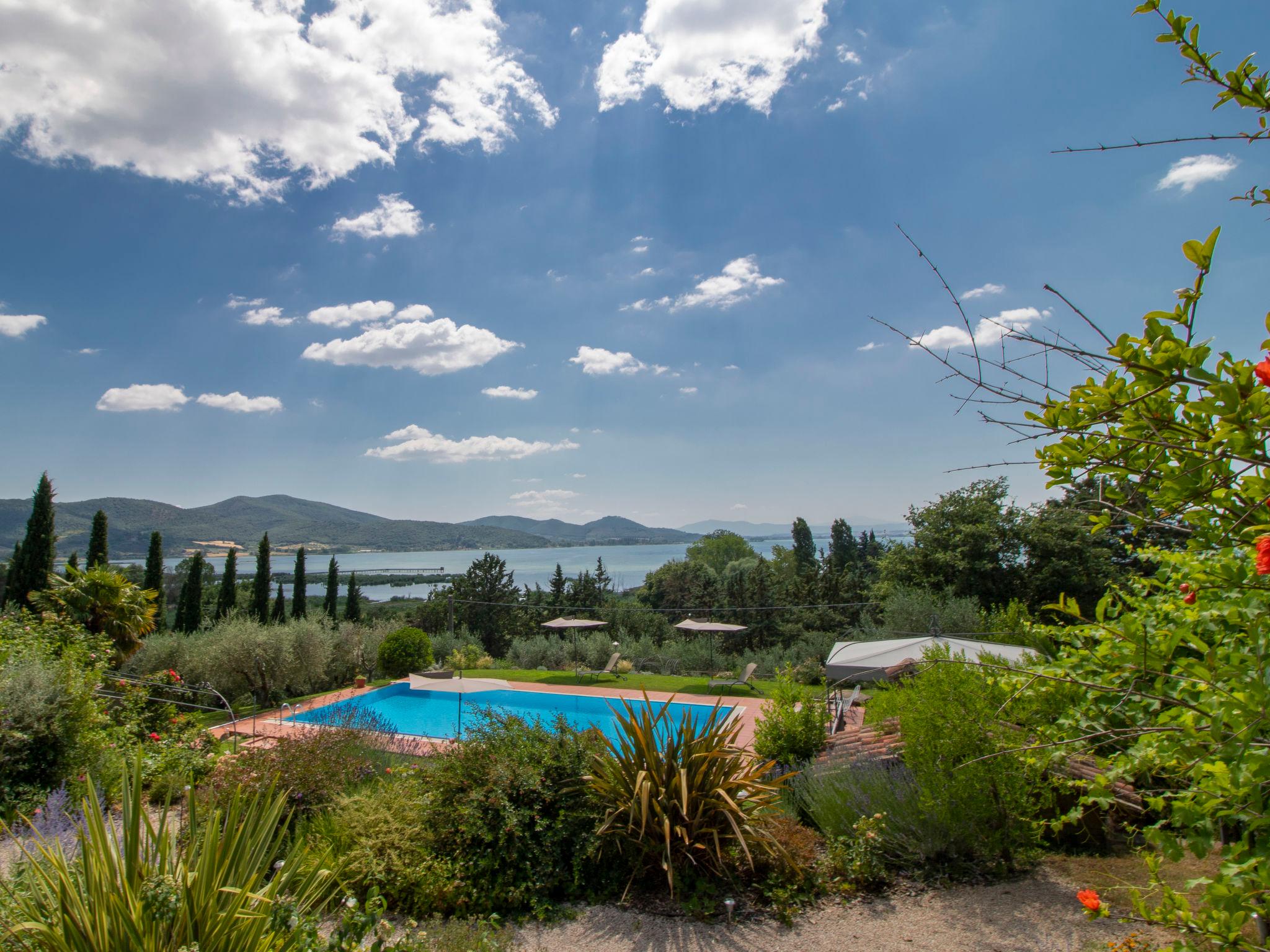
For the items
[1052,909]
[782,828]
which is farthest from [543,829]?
[1052,909]

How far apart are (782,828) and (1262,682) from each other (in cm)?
472

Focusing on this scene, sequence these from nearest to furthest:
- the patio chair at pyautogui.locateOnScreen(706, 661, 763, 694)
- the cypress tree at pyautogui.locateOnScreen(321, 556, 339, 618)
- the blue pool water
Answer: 1. the blue pool water
2. the patio chair at pyautogui.locateOnScreen(706, 661, 763, 694)
3. the cypress tree at pyautogui.locateOnScreen(321, 556, 339, 618)

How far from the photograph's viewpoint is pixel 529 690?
607 inches

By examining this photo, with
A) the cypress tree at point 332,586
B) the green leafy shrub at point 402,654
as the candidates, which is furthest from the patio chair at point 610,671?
the cypress tree at point 332,586

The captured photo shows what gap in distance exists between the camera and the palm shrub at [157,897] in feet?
7.82

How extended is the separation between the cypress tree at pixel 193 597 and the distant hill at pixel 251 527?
45.5m

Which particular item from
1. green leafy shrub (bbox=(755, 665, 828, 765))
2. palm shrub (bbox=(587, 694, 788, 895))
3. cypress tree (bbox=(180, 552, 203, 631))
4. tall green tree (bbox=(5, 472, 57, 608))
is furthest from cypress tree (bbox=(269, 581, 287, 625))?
palm shrub (bbox=(587, 694, 788, 895))

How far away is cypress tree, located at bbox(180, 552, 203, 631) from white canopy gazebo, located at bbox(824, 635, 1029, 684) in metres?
21.1

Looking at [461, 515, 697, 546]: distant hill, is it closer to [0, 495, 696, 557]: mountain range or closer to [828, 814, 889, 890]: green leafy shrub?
[0, 495, 696, 557]: mountain range

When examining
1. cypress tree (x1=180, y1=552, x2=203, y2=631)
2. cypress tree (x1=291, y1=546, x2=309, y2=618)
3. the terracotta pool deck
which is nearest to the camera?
the terracotta pool deck

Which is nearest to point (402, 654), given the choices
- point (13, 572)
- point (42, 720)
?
point (13, 572)

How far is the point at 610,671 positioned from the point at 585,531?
14696 cm

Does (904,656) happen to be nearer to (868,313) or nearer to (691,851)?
(691,851)

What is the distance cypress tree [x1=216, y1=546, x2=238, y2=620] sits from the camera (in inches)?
899
